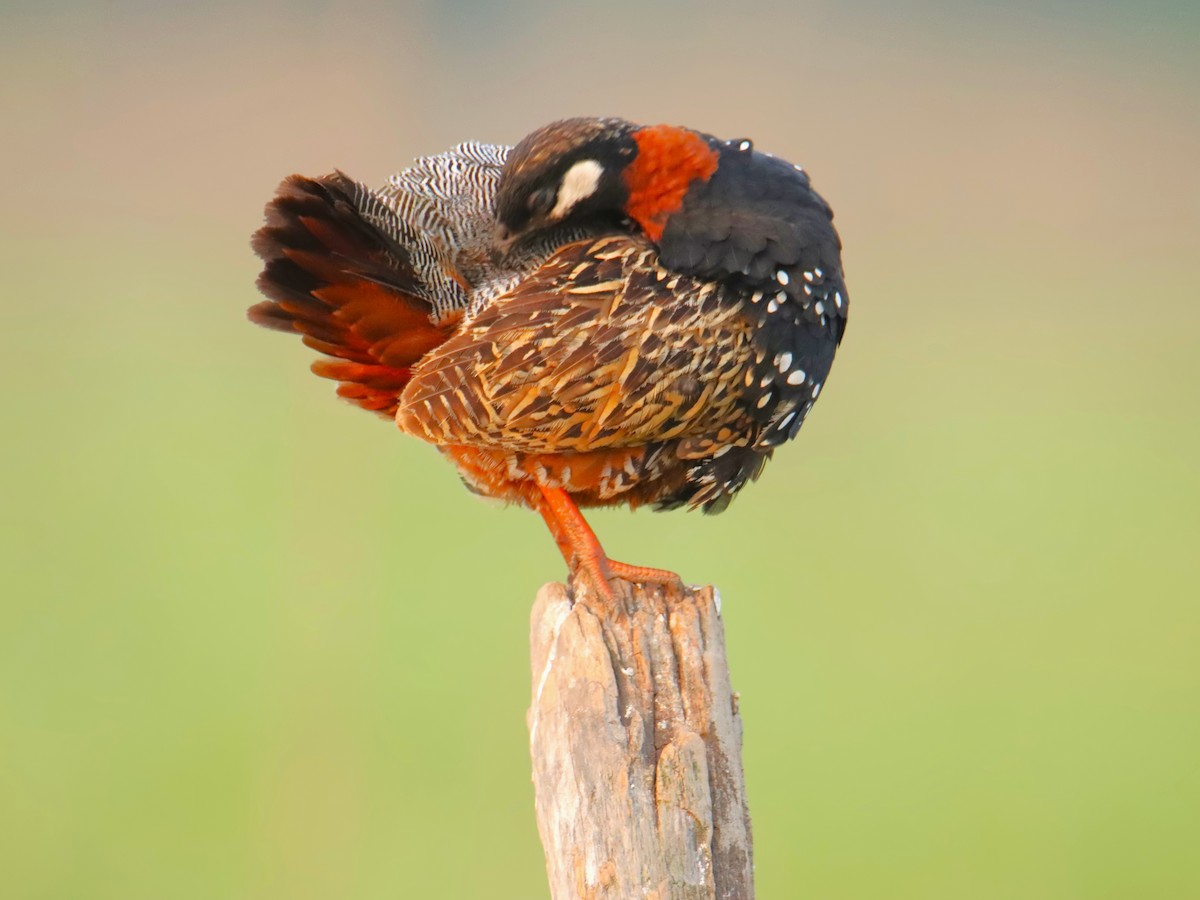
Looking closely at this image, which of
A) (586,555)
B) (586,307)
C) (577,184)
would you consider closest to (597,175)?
(577,184)

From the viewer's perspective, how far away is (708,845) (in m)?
1.90

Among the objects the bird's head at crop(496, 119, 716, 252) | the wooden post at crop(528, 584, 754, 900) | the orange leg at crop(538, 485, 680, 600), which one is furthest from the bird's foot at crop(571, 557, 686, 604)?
the bird's head at crop(496, 119, 716, 252)

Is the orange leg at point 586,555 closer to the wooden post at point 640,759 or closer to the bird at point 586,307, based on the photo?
the bird at point 586,307

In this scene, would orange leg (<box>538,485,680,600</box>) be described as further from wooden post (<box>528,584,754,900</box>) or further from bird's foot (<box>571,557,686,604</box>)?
wooden post (<box>528,584,754,900</box>)

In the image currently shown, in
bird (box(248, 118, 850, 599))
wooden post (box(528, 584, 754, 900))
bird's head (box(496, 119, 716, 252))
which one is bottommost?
wooden post (box(528, 584, 754, 900))

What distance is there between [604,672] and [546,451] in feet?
1.77

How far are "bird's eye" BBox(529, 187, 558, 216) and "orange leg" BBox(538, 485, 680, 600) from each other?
1.90 feet

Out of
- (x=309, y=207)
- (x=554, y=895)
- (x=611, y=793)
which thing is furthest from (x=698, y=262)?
(x=554, y=895)

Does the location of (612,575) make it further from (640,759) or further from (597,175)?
(597,175)

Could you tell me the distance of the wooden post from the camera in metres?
1.87

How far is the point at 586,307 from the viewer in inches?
89.1

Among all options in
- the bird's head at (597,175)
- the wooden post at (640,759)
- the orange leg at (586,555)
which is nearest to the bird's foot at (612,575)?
the orange leg at (586,555)

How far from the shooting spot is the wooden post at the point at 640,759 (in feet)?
6.15

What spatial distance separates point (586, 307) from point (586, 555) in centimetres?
53
